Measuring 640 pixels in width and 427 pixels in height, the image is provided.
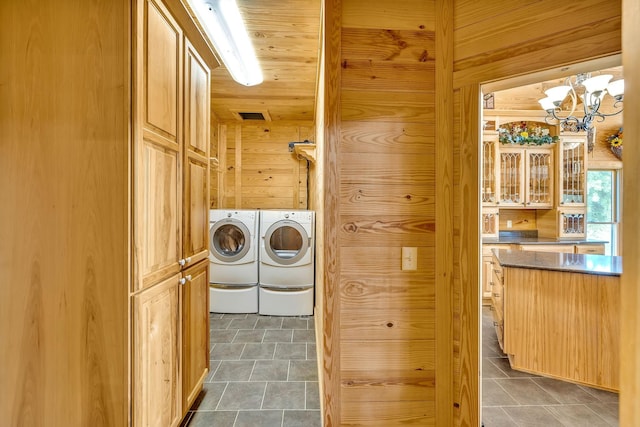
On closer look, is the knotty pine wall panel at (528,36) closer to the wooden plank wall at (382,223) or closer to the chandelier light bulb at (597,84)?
the wooden plank wall at (382,223)

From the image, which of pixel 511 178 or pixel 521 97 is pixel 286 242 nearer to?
pixel 511 178

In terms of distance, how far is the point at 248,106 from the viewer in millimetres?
3600

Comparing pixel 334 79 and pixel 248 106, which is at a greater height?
pixel 248 106

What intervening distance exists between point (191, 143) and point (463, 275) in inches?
63.7

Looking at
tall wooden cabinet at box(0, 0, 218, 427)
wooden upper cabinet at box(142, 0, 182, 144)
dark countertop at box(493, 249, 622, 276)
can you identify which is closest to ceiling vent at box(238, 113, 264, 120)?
wooden upper cabinet at box(142, 0, 182, 144)

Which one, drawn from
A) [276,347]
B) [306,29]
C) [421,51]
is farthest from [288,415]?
[306,29]

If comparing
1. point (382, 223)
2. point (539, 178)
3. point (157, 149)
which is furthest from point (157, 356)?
point (539, 178)

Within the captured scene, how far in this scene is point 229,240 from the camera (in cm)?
353

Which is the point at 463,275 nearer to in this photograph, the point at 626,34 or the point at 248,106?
the point at 626,34

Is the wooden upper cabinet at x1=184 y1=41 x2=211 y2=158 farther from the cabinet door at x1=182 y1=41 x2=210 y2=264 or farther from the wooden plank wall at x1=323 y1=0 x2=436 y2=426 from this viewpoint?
the wooden plank wall at x1=323 y1=0 x2=436 y2=426

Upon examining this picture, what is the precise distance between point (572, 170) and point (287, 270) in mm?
4155

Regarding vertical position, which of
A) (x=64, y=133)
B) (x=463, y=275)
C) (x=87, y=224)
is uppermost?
(x=64, y=133)

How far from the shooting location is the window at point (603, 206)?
4297 mm

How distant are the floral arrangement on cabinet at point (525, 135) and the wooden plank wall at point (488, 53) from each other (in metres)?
3.30
